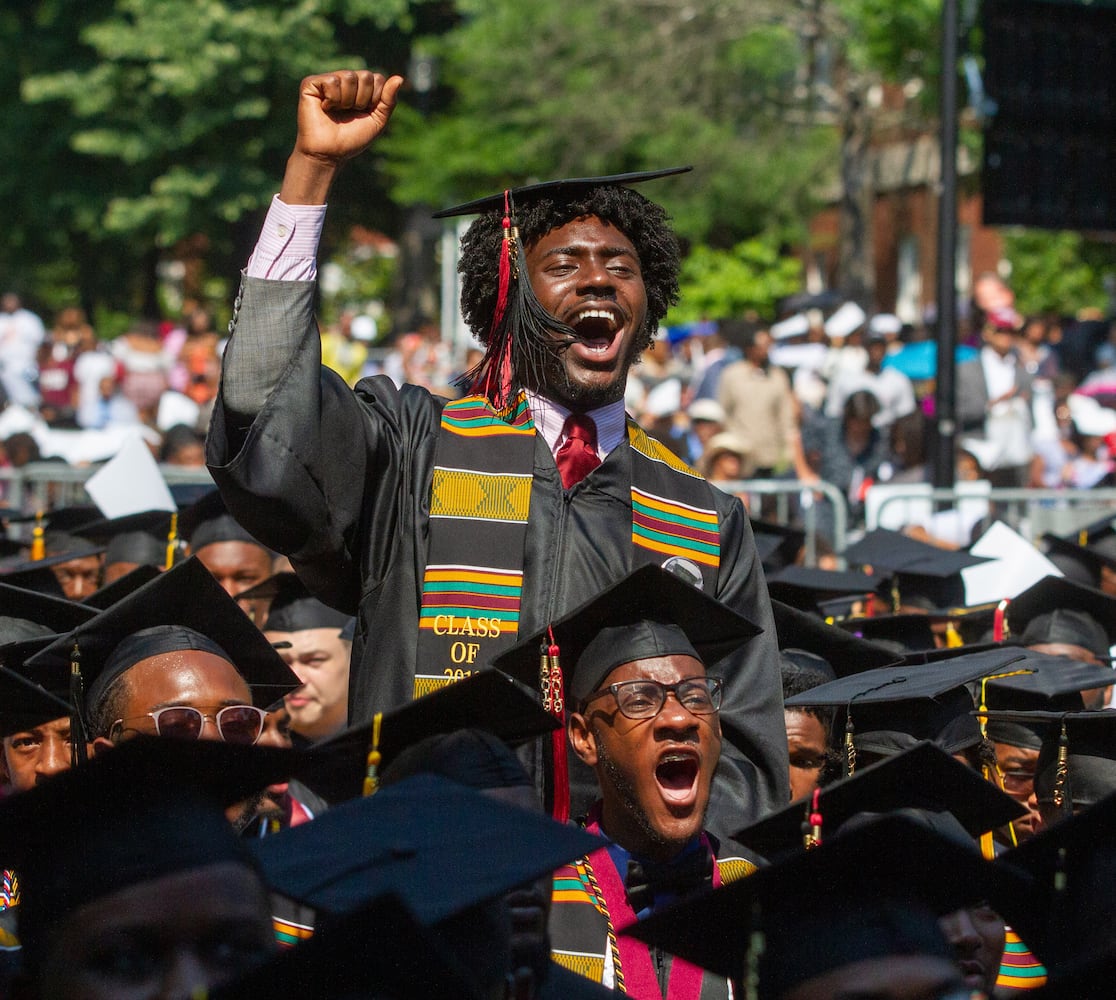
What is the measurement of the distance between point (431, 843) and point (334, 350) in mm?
12165

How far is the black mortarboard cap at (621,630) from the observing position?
12.6 ft

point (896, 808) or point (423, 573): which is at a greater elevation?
point (423, 573)

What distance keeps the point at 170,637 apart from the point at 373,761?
1.31m

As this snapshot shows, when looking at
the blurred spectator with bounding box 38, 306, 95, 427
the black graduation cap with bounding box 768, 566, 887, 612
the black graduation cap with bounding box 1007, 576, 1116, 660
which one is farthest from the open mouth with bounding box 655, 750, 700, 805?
the blurred spectator with bounding box 38, 306, 95, 427

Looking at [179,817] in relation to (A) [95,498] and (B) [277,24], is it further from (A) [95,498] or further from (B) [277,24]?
(B) [277,24]

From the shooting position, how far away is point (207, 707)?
4.20 metres

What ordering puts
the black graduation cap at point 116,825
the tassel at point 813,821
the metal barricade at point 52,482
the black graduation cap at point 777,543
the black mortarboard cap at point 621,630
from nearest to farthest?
the black graduation cap at point 116,825 < the tassel at point 813,821 < the black mortarboard cap at point 621,630 < the black graduation cap at point 777,543 < the metal barricade at point 52,482

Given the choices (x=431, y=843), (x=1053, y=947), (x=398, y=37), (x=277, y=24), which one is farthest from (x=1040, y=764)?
(x=398, y=37)

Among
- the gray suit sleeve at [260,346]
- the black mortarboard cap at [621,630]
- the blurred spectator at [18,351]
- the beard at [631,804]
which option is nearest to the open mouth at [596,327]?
the black mortarboard cap at [621,630]

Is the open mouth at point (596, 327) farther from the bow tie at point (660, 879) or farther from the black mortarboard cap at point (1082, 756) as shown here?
the black mortarboard cap at point (1082, 756)

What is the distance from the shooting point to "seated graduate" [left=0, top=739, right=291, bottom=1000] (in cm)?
263

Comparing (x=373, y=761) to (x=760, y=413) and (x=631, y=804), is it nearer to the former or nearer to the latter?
(x=631, y=804)

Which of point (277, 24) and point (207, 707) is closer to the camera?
point (207, 707)

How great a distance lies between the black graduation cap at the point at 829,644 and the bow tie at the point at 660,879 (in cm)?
187
